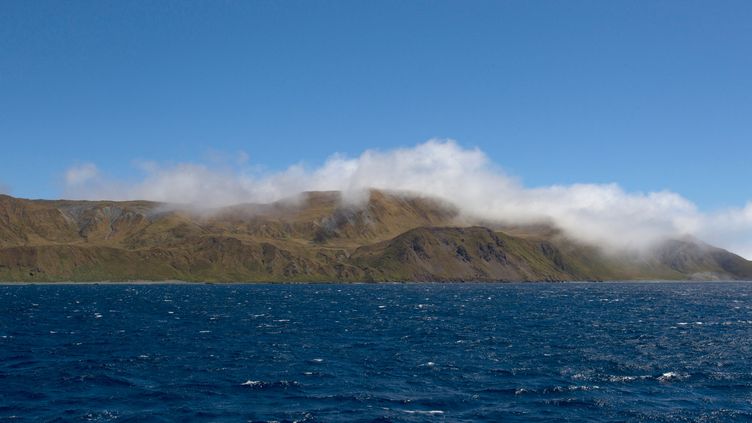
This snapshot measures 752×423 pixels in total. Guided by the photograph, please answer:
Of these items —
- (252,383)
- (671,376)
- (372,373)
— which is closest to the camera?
(252,383)

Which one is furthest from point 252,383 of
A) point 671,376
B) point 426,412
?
point 671,376

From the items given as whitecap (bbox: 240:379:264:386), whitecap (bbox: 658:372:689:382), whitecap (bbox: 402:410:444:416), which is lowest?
whitecap (bbox: 402:410:444:416)

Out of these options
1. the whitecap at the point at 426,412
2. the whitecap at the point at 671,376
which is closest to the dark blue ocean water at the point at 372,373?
the whitecap at the point at 426,412

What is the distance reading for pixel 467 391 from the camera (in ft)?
198

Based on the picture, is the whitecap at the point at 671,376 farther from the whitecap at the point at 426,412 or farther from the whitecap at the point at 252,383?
the whitecap at the point at 252,383

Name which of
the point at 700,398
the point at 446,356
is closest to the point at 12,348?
the point at 446,356

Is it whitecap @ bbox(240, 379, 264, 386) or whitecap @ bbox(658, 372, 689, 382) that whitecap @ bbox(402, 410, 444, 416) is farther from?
whitecap @ bbox(658, 372, 689, 382)

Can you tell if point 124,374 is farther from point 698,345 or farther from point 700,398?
point 698,345

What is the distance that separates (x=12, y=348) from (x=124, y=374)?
26458mm

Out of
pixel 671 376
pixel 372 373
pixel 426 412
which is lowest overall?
pixel 426 412

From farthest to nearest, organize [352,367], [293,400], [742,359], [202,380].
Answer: [742,359]
[352,367]
[202,380]
[293,400]

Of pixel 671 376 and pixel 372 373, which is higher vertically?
pixel 671 376

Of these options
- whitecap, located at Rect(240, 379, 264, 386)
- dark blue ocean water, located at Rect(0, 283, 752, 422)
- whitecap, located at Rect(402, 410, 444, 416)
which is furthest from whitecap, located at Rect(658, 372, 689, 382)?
whitecap, located at Rect(240, 379, 264, 386)

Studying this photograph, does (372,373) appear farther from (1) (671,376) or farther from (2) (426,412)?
(1) (671,376)
